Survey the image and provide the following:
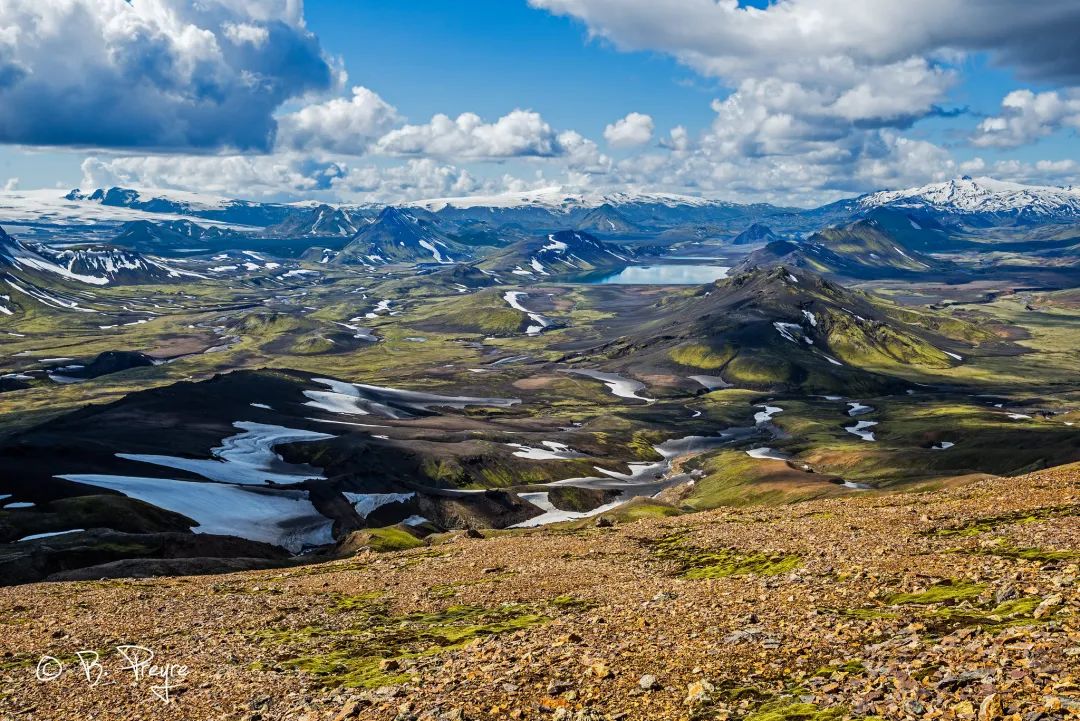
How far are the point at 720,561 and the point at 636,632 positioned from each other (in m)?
19.1

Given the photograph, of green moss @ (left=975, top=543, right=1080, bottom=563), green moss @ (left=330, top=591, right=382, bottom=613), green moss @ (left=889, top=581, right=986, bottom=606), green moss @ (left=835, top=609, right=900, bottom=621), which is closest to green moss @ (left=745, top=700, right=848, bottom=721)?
green moss @ (left=835, top=609, right=900, bottom=621)

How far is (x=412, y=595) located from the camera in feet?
175

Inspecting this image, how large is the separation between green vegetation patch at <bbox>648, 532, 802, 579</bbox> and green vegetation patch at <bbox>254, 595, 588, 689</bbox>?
29.6 feet

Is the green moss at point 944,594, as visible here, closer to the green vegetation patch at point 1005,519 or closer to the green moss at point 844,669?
the green moss at point 844,669

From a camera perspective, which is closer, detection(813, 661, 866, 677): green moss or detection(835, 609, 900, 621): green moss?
detection(813, 661, 866, 677): green moss

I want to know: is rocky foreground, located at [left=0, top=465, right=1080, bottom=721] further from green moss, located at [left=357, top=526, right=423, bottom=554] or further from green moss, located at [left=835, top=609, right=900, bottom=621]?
green moss, located at [left=357, top=526, right=423, bottom=554]

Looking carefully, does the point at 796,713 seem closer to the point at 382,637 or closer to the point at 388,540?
the point at 382,637

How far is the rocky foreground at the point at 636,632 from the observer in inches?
939

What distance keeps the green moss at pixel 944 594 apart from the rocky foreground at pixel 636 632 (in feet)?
0.43

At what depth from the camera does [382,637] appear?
138ft

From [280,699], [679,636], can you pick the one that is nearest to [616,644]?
[679,636]

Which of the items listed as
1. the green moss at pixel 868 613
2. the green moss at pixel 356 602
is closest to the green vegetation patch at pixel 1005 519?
the green moss at pixel 868 613

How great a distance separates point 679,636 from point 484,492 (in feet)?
504

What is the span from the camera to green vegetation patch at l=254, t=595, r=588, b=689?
3462cm
